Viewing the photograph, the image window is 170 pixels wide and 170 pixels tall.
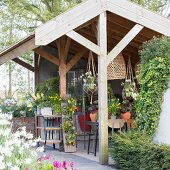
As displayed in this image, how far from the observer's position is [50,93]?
1009cm

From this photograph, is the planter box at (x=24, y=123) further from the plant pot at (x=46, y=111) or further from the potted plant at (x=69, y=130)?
the potted plant at (x=69, y=130)

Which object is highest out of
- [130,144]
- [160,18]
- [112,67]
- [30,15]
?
[30,15]

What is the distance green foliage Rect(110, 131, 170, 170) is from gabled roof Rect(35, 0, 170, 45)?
2154 mm

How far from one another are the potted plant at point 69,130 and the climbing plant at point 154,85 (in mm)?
2164

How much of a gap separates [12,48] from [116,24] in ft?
7.86

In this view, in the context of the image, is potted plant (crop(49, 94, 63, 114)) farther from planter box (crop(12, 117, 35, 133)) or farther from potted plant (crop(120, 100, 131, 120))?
planter box (crop(12, 117, 35, 133))

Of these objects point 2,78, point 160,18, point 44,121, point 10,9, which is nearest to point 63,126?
point 44,121

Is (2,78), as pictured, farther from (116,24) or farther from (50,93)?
(116,24)

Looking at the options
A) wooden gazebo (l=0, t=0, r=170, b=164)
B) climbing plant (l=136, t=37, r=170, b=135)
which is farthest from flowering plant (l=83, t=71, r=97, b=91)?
climbing plant (l=136, t=37, r=170, b=135)

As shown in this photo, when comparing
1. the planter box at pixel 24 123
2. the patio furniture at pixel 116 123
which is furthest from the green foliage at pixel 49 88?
the patio furniture at pixel 116 123

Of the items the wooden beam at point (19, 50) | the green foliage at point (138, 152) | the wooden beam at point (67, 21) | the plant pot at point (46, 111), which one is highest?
the wooden beam at point (67, 21)

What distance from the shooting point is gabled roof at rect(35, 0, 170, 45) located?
6863mm

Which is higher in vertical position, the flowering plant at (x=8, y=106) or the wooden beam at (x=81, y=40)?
the wooden beam at (x=81, y=40)

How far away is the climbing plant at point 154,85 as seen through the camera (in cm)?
654
